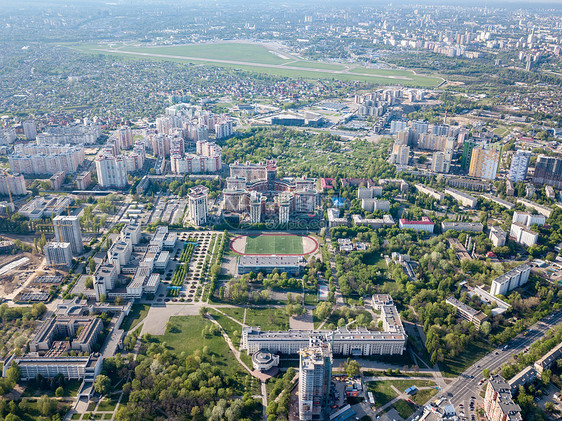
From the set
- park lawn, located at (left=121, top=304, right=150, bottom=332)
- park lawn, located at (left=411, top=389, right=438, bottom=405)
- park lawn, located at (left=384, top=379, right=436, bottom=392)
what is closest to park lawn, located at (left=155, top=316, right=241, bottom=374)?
park lawn, located at (left=121, top=304, right=150, bottom=332)

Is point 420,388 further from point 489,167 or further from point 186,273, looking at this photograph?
point 489,167

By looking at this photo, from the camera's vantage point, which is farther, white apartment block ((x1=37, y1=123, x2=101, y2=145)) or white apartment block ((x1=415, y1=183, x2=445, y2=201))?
white apartment block ((x1=37, y1=123, x2=101, y2=145))

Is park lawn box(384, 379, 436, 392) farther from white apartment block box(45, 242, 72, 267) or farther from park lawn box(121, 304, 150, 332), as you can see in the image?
white apartment block box(45, 242, 72, 267)

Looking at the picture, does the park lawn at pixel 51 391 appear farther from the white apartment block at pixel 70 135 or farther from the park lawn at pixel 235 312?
the white apartment block at pixel 70 135

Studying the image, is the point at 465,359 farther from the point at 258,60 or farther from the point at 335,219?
the point at 258,60

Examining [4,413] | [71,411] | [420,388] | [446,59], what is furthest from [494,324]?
[446,59]

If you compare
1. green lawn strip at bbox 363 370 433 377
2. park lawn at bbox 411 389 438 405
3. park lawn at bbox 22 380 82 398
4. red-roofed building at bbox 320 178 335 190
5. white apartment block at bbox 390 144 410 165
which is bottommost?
green lawn strip at bbox 363 370 433 377

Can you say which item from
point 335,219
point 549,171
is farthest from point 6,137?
point 549,171
